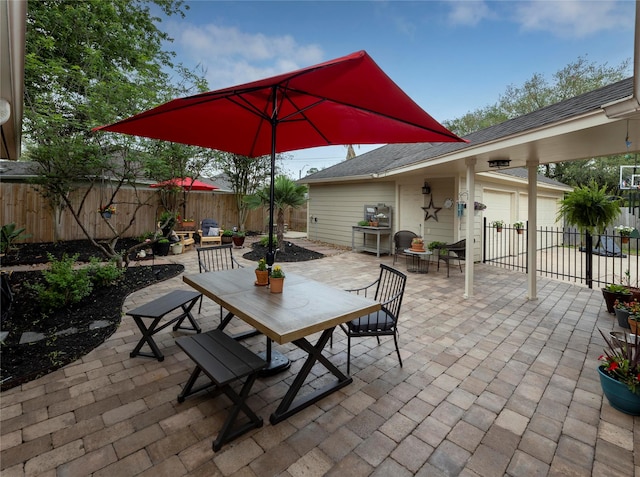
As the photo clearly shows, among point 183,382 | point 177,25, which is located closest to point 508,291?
point 183,382

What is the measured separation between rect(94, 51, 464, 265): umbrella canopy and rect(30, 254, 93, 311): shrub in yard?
2.39 m

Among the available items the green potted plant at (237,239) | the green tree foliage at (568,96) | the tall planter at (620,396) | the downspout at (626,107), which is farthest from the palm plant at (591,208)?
the green tree foliage at (568,96)

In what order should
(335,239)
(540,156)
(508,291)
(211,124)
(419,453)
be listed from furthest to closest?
(335,239) < (508,291) < (540,156) < (211,124) < (419,453)

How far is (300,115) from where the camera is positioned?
10.5 feet

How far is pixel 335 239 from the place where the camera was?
11.4 meters

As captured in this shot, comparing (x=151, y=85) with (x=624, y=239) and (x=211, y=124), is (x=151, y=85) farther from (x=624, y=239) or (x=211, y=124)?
(x=624, y=239)

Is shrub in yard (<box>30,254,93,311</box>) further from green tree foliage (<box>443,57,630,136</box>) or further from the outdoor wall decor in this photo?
green tree foliage (<box>443,57,630,136</box>)

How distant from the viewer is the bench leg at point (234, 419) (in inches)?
73.2

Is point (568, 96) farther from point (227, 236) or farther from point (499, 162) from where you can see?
point (227, 236)

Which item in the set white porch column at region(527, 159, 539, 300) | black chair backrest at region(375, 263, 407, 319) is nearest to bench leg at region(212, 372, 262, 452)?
black chair backrest at region(375, 263, 407, 319)

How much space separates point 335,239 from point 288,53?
247 inches

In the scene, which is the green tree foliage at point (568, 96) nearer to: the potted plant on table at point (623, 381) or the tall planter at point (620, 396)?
the potted plant on table at point (623, 381)

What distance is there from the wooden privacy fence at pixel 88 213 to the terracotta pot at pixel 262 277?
496 centimetres

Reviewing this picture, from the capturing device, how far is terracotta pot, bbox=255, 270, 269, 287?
9.20ft
